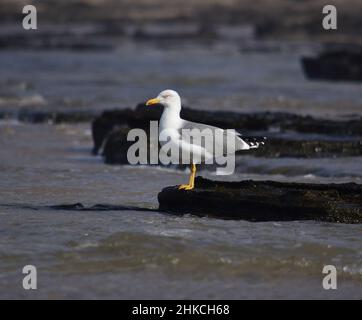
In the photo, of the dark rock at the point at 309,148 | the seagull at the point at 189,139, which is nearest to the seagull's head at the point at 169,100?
the seagull at the point at 189,139

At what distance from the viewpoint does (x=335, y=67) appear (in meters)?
31.9

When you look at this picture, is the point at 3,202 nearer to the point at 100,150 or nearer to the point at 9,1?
the point at 100,150

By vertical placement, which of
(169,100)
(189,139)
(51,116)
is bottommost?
(51,116)

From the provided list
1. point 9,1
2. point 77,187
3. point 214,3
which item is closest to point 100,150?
point 77,187

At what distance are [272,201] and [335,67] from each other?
72.5 ft

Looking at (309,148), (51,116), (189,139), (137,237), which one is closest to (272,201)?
(189,139)

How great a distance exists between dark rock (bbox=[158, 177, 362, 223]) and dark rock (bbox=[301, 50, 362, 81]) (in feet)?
68.4

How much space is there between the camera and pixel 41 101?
83.5ft

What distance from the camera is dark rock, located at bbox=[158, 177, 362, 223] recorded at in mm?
10273

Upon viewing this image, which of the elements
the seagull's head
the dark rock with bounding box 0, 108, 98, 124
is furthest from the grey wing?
the dark rock with bounding box 0, 108, 98, 124

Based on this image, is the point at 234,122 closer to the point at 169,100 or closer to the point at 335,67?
the point at 169,100

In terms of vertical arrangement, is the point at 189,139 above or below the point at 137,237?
above

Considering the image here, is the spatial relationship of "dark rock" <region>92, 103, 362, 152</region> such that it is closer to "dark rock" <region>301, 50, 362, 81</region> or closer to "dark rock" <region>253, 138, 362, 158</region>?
"dark rock" <region>253, 138, 362, 158</region>

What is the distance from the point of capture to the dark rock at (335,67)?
3128 cm
